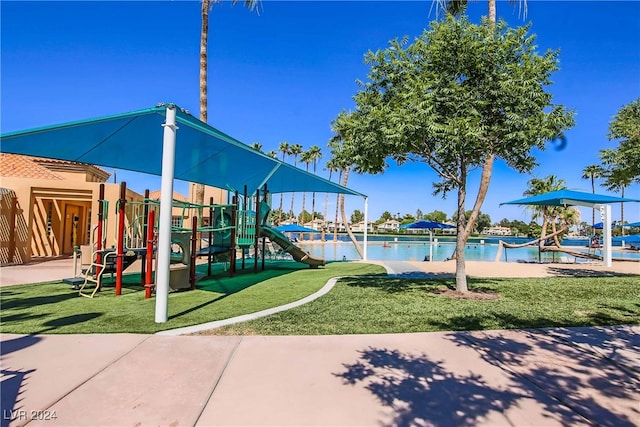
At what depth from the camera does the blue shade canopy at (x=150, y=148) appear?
256 inches

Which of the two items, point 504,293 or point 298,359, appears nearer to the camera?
point 298,359

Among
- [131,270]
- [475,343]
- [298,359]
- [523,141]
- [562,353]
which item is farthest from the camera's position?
[131,270]

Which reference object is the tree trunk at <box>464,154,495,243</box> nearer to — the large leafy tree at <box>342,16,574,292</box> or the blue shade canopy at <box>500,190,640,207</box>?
the large leafy tree at <box>342,16,574,292</box>

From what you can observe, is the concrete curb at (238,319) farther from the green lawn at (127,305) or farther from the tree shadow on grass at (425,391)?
the tree shadow on grass at (425,391)

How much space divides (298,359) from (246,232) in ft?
26.5

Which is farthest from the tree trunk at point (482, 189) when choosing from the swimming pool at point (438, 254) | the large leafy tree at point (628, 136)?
the swimming pool at point (438, 254)

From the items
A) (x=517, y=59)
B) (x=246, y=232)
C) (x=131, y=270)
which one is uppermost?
(x=517, y=59)

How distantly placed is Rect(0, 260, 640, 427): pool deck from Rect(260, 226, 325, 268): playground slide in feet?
27.8

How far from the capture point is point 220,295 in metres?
8.10

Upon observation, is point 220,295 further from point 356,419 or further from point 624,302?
point 624,302

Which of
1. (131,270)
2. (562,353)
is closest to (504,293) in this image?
(562,353)

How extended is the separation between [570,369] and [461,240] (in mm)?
4971

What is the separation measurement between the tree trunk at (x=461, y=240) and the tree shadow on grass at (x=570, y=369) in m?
2.97

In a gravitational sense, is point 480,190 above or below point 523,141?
below
